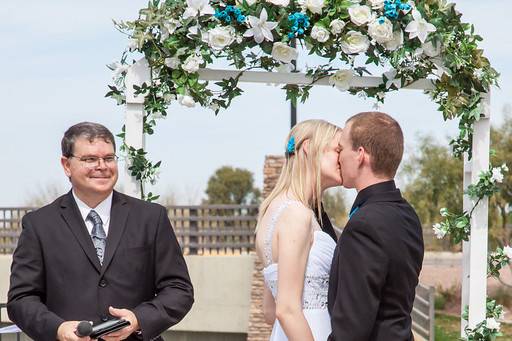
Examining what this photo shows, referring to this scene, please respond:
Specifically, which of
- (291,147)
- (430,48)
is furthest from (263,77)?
(291,147)

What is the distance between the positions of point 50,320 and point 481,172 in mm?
2905

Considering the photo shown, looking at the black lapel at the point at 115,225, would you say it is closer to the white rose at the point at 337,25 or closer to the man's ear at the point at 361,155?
the man's ear at the point at 361,155

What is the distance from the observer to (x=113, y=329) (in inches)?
126

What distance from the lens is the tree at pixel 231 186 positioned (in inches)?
1248

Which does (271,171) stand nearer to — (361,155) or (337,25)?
(337,25)

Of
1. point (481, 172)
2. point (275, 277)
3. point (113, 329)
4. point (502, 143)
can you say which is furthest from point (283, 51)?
point (502, 143)

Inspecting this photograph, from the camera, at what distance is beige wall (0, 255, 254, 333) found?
53.6ft

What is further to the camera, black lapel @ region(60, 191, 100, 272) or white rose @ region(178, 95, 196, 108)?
white rose @ region(178, 95, 196, 108)

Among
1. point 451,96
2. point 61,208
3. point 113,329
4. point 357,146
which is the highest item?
point 451,96

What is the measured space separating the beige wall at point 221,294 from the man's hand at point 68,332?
13.2 metres

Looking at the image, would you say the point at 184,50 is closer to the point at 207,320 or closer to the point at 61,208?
the point at 61,208

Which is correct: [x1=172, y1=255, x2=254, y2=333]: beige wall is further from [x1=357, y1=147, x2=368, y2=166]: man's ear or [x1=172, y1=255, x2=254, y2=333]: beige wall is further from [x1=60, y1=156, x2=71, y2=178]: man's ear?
[x1=357, y1=147, x2=368, y2=166]: man's ear

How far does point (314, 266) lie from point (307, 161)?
16.1 inches

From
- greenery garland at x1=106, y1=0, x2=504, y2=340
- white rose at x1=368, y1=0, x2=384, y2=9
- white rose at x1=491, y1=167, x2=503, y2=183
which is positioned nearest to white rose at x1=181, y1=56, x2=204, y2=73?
greenery garland at x1=106, y1=0, x2=504, y2=340
